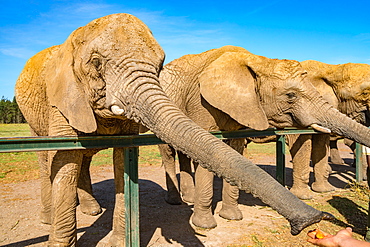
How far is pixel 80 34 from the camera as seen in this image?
304 centimetres

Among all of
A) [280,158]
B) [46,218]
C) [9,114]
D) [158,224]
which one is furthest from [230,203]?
[9,114]

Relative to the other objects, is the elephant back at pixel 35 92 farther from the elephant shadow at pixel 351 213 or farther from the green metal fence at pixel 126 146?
the elephant shadow at pixel 351 213

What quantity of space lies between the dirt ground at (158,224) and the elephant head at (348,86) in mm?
2029

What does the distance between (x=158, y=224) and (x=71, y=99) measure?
2520mm

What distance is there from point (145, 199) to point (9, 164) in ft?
18.2

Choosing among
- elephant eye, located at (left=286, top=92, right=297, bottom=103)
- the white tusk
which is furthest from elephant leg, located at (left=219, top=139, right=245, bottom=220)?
the white tusk

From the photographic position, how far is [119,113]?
2.74 metres

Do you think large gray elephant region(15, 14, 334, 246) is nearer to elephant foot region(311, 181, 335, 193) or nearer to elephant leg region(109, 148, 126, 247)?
elephant leg region(109, 148, 126, 247)

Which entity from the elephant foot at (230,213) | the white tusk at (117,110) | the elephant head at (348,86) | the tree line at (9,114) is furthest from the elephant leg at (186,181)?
the tree line at (9,114)

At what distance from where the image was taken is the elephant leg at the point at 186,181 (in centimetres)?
617

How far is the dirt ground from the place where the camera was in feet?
13.5

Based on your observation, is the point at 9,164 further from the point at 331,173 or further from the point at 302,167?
the point at 331,173

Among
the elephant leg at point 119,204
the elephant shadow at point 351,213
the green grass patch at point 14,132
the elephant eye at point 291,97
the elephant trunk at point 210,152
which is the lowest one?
the green grass patch at point 14,132

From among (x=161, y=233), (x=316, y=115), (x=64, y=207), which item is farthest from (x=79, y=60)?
(x=316, y=115)
